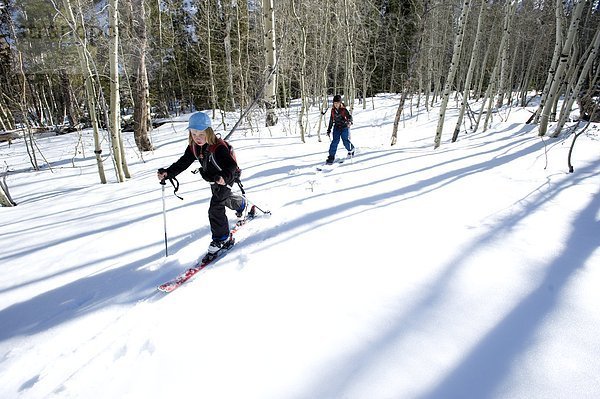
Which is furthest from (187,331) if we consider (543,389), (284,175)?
(284,175)

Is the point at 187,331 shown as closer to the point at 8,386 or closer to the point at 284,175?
the point at 8,386

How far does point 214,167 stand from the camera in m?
3.48

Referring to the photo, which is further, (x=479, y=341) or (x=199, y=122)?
(x=199, y=122)

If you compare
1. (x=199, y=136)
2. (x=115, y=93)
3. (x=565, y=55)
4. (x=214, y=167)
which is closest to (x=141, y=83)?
(x=115, y=93)

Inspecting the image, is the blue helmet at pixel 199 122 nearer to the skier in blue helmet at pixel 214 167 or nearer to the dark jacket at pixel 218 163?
the skier in blue helmet at pixel 214 167

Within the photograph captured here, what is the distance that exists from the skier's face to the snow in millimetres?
1414

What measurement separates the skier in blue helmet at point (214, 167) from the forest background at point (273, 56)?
127 centimetres

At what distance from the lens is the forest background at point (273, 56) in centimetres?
802

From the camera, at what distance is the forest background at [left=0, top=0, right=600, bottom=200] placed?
8023 millimetres

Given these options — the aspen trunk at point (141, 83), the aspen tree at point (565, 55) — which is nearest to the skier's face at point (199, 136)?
the aspen trunk at point (141, 83)

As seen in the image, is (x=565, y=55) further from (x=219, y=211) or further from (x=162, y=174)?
(x=162, y=174)

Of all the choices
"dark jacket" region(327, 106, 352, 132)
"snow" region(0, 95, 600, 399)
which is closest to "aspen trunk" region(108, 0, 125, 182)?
"snow" region(0, 95, 600, 399)

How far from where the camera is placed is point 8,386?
2.21 meters

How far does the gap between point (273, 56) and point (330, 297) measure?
32.8 feet
